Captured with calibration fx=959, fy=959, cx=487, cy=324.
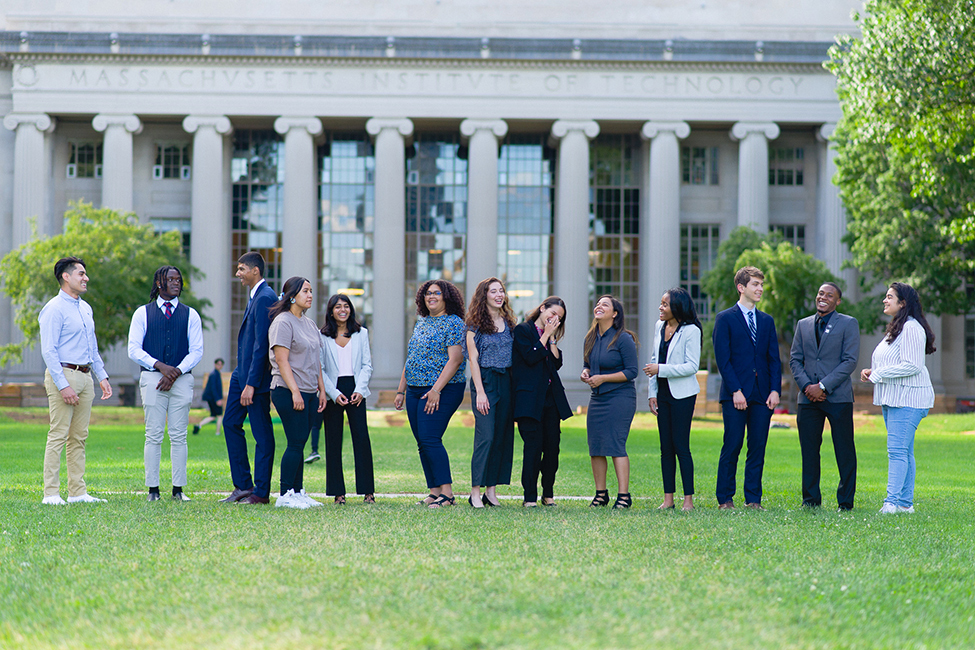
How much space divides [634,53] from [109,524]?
40030mm

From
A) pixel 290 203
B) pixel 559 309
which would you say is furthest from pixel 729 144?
pixel 559 309

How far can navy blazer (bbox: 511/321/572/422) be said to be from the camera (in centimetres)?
962

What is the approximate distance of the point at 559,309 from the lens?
9.86 metres

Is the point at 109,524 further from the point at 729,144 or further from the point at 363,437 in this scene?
the point at 729,144

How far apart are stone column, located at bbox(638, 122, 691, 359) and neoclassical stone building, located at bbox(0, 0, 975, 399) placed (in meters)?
0.10

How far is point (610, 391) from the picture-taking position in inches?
388

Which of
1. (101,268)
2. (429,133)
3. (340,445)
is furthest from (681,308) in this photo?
(429,133)

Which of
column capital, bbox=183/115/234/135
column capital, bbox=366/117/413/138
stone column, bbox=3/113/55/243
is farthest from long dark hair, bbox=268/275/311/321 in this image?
stone column, bbox=3/113/55/243

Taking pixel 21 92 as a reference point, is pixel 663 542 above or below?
below

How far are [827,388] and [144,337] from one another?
6.94 metres

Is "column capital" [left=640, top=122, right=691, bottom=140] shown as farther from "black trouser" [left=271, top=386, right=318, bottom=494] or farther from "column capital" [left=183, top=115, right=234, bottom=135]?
"black trouser" [left=271, top=386, right=318, bottom=494]

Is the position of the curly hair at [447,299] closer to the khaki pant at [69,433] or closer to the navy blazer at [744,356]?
the navy blazer at [744,356]

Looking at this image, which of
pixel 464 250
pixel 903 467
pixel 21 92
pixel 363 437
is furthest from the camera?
pixel 464 250

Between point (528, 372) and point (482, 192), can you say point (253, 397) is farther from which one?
point (482, 192)
